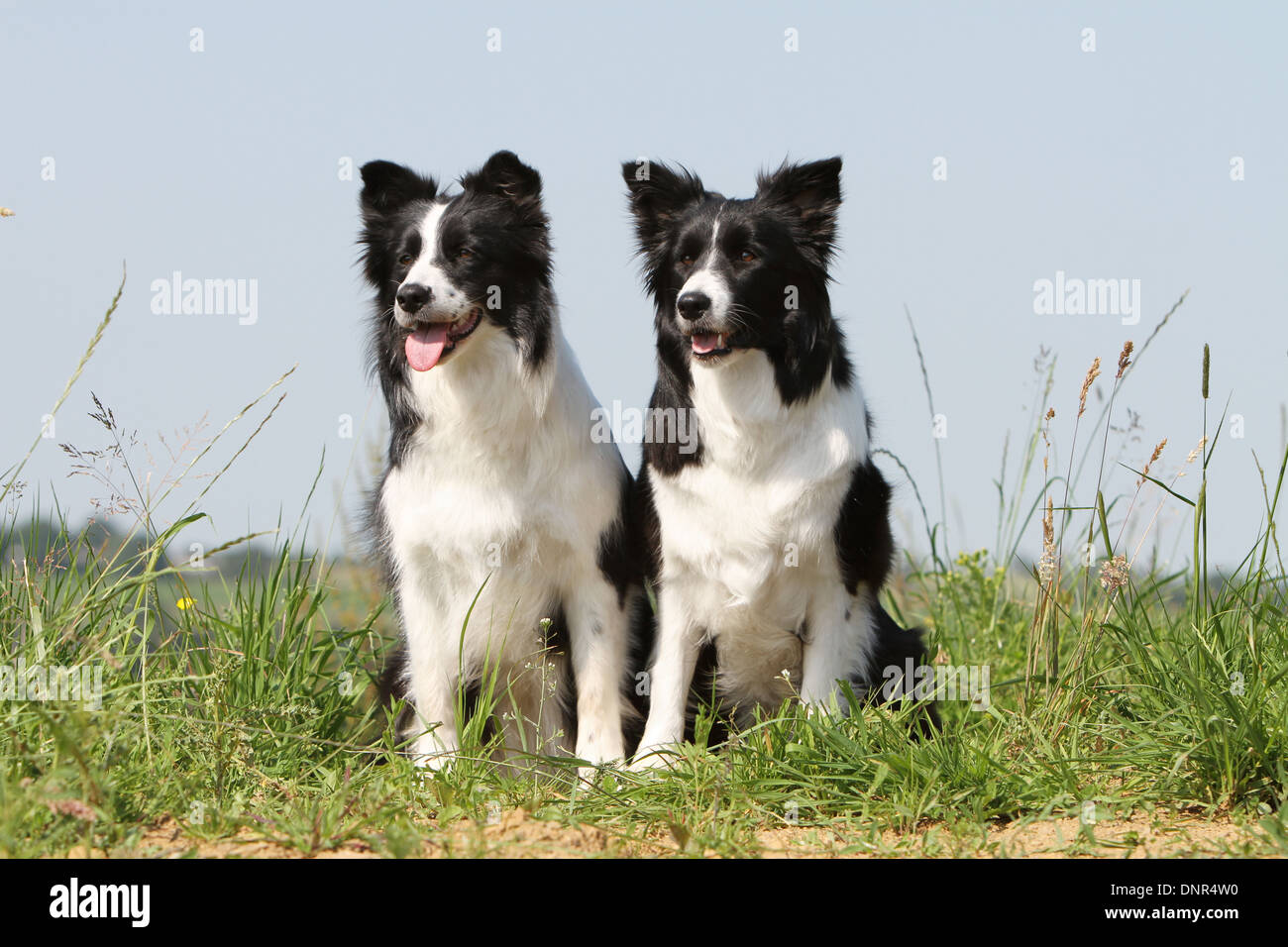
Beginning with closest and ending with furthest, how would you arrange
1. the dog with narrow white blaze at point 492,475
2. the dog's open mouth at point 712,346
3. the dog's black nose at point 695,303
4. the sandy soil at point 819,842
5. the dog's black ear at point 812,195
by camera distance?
the sandy soil at point 819,842
the dog's black nose at point 695,303
the dog's open mouth at point 712,346
the dog with narrow white blaze at point 492,475
the dog's black ear at point 812,195

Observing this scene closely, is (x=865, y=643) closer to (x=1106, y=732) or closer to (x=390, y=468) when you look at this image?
(x=1106, y=732)

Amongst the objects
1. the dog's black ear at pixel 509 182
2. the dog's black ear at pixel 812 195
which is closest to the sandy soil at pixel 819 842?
the dog's black ear at pixel 812 195

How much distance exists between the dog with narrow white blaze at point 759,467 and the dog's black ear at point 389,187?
3.06ft

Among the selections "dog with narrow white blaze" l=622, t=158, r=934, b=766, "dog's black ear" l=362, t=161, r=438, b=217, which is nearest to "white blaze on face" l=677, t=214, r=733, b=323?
"dog with narrow white blaze" l=622, t=158, r=934, b=766

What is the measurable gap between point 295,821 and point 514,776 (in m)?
1.06

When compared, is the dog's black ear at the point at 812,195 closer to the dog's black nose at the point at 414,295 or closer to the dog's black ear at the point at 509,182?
the dog's black ear at the point at 509,182

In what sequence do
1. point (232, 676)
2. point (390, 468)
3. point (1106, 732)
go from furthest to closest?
point (390, 468) < point (232, 676) < point (1106, 732)

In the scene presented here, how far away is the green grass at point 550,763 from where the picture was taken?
136 inches

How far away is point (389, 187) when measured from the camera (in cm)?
482

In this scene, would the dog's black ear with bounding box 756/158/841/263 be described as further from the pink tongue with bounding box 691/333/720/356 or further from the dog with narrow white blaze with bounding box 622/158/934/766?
the pink tongue with bounding box 691/333/720/356

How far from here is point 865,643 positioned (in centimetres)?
467

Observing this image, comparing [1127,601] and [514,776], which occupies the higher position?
[1127,601]

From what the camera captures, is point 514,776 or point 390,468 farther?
point 390,468

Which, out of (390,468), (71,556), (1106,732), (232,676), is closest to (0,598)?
(71,556)
